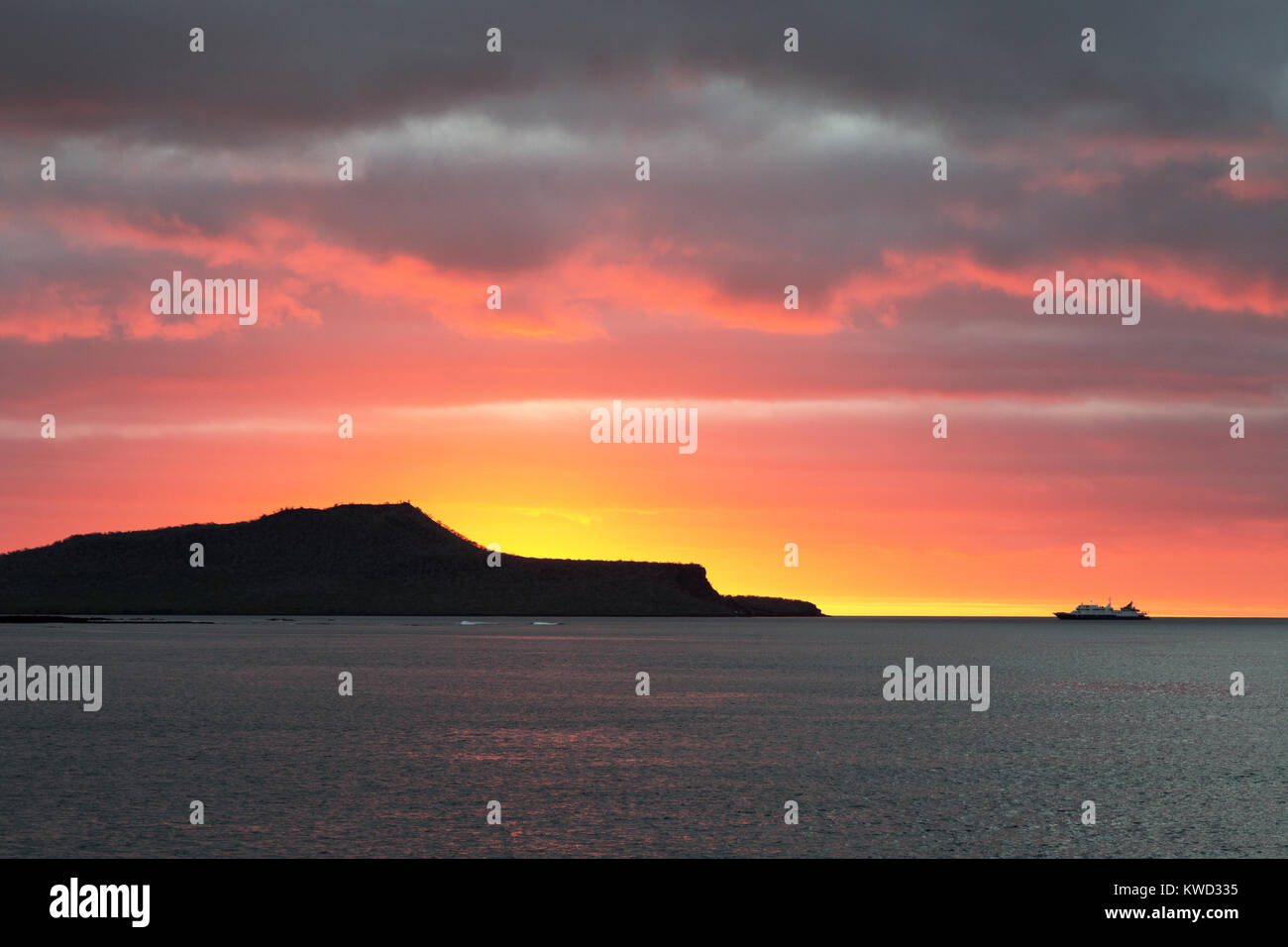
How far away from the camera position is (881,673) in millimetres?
136125

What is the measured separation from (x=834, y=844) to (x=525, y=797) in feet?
39.8

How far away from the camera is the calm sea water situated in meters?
37.5

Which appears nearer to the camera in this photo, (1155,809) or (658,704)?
(1155,809)

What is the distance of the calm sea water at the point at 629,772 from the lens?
37469 millimetres

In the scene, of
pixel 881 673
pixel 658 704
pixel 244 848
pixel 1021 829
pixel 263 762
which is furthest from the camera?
pixel 881 673

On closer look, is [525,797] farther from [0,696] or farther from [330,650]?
[330,650]

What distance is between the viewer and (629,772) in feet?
167

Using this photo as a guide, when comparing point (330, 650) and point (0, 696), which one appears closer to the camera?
point (0, 696)

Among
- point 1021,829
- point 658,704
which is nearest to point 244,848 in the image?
point 1021,829

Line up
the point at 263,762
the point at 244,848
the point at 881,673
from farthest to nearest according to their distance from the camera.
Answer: the point at 881,673 → the point at 263,762 → the point at 244,848
